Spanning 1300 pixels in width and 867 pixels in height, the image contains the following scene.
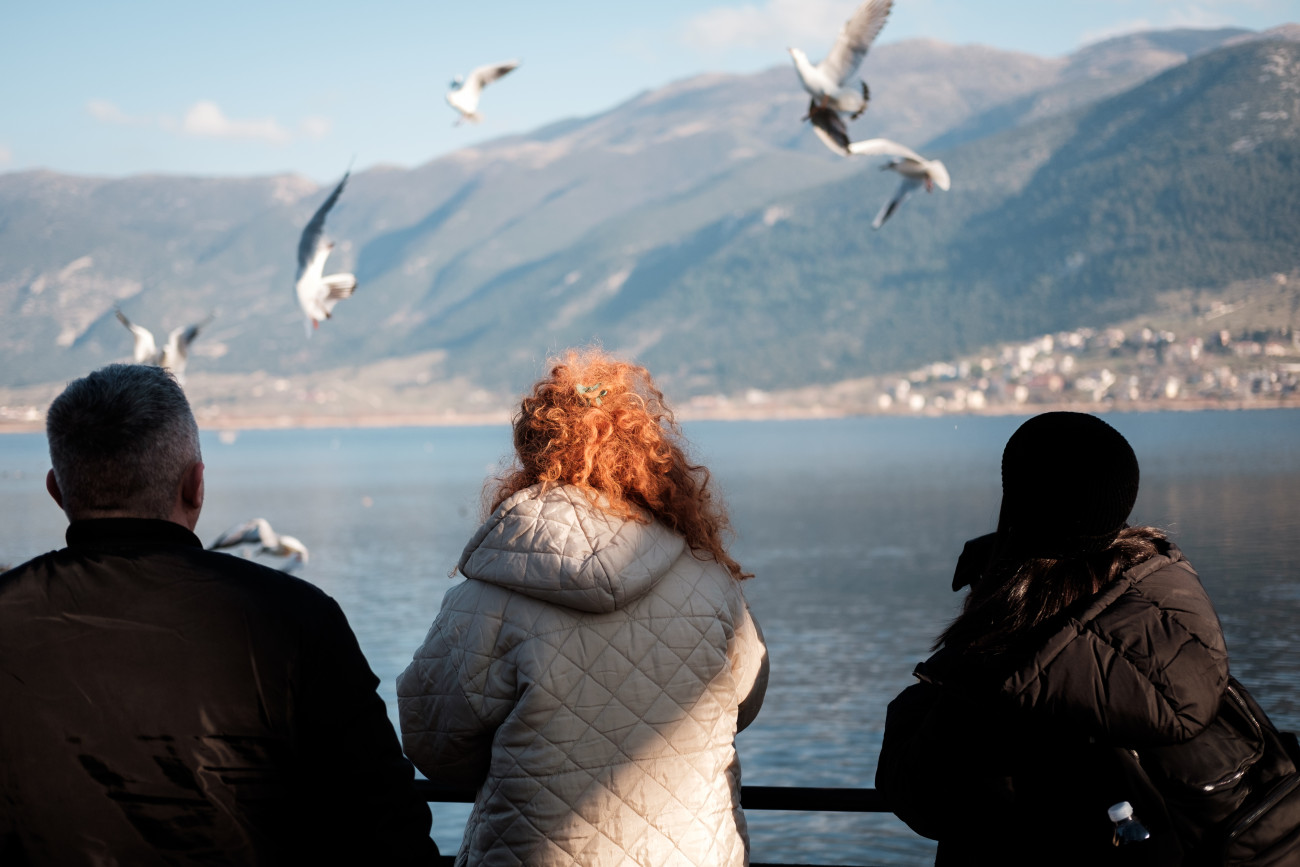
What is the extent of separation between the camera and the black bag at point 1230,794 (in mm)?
1650

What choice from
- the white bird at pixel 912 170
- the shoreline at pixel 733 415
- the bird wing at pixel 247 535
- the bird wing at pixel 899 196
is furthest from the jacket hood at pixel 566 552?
the shoreline at pixel 733 415

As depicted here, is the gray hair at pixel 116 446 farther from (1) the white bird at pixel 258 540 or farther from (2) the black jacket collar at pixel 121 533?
(1) the white bird at pixel 258 540

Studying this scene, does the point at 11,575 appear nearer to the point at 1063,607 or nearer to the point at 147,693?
the point at 147,693

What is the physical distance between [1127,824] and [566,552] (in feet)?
3.16

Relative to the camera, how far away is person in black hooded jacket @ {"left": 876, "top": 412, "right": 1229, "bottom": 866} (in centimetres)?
164

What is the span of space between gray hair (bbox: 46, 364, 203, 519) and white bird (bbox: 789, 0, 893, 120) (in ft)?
12.4

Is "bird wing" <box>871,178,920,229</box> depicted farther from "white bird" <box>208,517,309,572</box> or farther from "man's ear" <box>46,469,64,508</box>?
"man's ear" <box>46,469,64,508</box>

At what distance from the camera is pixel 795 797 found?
238 centimetres

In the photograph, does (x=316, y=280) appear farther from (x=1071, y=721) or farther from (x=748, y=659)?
(x=1071, y=721)

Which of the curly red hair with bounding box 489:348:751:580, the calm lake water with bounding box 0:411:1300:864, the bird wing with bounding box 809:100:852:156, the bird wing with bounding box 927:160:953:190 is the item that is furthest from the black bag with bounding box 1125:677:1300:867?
the bird wing with bounding box 927:160:953:190

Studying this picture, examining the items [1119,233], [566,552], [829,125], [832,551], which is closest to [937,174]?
[829,125]

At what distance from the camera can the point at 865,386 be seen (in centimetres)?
17088

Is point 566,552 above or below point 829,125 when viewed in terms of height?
below

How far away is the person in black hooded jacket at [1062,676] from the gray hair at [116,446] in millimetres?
1198
